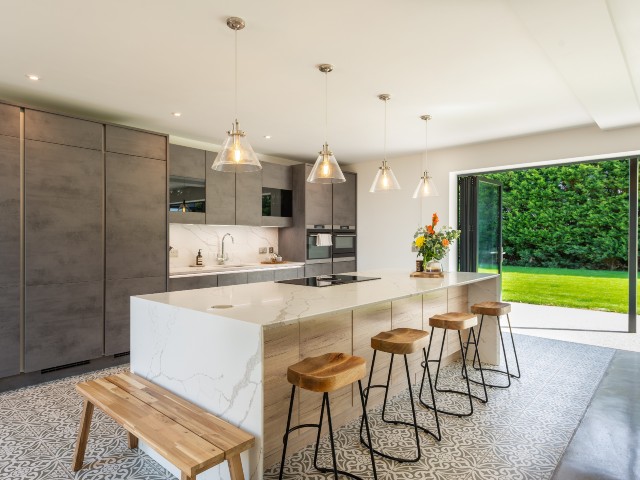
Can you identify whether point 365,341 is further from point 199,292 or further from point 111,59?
point 111,59

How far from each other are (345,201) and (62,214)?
13.5 feet

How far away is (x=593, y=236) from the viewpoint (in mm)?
8359

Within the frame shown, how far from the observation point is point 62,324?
3.58m

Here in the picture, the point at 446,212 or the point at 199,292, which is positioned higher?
the point at 446,212

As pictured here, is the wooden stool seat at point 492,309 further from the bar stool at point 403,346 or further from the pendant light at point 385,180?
the pendant light at point 385,180

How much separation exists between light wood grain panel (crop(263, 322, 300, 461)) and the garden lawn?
25.0 feet

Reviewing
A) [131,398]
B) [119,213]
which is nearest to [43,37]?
[119,213]

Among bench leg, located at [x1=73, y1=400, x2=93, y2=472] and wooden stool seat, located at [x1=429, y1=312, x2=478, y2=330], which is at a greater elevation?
wooden stool seat, located at [x1=429, y1=312, x2=478, y2=330]

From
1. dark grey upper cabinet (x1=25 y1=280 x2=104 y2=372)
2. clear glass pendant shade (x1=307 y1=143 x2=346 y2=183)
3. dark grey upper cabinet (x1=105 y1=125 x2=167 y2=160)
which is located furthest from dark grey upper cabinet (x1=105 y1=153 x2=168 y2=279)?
clear glass pendant shade (x1=307 y1=143 x2=346 y2=183)

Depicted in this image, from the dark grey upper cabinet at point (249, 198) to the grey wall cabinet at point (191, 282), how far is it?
93 centimetres

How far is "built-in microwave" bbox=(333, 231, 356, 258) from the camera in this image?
6.44 meters

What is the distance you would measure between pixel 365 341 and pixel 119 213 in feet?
9.07

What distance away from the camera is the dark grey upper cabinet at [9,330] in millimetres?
3271

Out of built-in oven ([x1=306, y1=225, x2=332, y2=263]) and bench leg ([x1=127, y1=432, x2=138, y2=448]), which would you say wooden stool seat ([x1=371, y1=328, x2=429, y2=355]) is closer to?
bench leg ([x1=127, y1=432, x2=138, y2=448])
